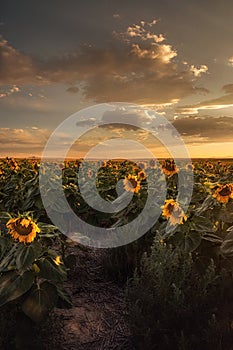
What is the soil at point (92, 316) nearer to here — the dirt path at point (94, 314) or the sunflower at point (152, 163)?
the dirt path at point (94, 314)

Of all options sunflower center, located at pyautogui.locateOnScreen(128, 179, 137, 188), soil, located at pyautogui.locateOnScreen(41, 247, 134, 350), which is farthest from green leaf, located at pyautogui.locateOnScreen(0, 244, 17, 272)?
sunflower center, located at pyautogui.locateOnScreen(128, 179, 137, 188)

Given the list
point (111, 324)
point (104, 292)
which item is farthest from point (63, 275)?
point (104, 292)

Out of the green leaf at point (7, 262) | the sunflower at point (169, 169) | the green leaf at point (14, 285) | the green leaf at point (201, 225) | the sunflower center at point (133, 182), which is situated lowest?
the green leaf at point (14, 285)

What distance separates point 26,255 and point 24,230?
0.22 metres

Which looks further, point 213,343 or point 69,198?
point 69,198

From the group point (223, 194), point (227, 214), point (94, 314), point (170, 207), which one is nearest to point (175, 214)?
point (170, 207)

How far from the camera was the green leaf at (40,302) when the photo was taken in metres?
2.94

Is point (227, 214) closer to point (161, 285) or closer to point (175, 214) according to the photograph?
point (175, 214)

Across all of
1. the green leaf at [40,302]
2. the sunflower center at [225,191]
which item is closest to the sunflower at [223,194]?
the sunflower center at [225,191]

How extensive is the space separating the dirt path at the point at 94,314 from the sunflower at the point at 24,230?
86 cm

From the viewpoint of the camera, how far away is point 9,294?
9.41 ft

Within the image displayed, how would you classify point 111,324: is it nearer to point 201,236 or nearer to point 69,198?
point 201,236

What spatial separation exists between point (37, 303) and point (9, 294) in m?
0.24

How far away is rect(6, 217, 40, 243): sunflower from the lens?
10.2 feet
